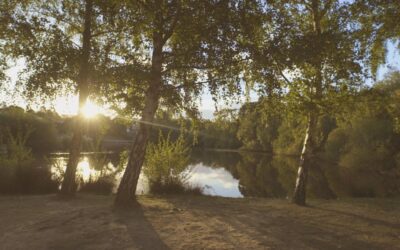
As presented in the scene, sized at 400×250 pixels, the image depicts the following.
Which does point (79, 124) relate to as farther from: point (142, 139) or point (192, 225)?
point (192, 225)

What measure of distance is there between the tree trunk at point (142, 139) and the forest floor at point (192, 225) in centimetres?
49

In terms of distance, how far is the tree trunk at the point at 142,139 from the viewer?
10172 mm

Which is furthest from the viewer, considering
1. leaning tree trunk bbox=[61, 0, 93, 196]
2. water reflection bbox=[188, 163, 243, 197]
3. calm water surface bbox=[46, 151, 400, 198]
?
water reflection bbox=[188, 163, 243, 197]

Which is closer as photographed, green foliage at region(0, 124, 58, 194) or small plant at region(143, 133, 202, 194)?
green foliage at region(0, 124, 58, 194)

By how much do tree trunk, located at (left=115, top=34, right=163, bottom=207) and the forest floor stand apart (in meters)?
0.49

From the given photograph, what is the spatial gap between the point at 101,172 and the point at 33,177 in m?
2.64

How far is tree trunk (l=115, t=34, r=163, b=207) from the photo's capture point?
1017 centimetres

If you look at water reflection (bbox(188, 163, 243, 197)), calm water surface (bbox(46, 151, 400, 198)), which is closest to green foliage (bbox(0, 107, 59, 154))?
calm water surface (bbox(46, 151, 400, 198))

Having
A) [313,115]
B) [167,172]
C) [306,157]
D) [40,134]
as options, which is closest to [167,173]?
[167,172]

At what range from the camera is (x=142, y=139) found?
10195mm

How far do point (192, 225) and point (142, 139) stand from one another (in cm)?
302

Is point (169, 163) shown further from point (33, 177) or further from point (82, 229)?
point (82, 229)

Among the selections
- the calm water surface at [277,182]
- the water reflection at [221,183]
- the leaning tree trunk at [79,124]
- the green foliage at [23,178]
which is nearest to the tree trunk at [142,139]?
the leaning tree trunk at [79,124]

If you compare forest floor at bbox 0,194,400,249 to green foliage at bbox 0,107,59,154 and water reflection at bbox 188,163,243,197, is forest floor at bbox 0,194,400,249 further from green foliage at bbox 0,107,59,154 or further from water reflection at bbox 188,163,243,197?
green foliage at bbox 0,107,59,154
